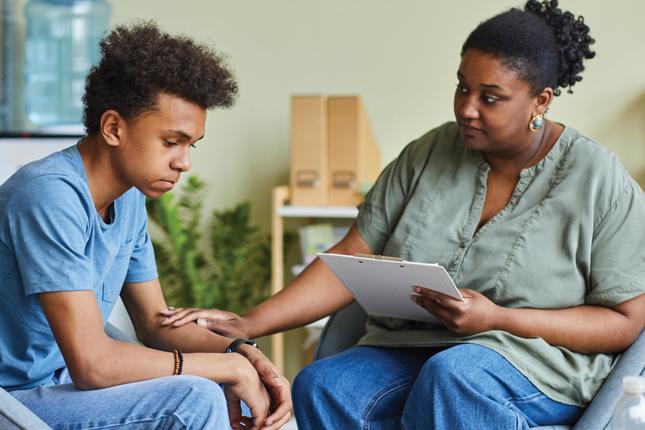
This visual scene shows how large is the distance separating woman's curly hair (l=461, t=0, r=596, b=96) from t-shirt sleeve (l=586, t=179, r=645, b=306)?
30cm

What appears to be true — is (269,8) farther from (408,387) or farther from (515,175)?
(408,387)

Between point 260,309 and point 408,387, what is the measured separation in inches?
14.6

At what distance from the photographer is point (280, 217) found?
329 cm

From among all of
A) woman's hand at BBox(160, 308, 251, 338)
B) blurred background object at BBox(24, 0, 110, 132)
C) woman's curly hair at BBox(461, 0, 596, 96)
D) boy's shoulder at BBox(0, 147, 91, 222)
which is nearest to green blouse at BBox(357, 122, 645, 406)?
woman's curly hair at BBox(461, 0, 596, 96)

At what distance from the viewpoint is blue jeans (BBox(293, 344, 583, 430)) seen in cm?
168

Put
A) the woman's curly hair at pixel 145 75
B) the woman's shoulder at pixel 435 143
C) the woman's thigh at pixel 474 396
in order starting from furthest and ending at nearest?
the woman's shoulder at pixel 435 143 < the woman's thigh at pixel 474 396 < the woman's curly hair at pixel 145 75

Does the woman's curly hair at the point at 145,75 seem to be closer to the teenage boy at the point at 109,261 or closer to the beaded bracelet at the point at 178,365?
the teenage boy at the point at 109,261

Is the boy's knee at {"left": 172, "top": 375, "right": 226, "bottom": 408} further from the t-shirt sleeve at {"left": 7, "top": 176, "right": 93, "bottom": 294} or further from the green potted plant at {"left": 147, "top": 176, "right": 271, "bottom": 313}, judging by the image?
the green potted plant at {"left": 147, "top": 176, "right": 271, "bottom": 313}

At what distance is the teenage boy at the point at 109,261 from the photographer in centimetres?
143

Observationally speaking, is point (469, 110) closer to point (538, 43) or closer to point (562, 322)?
point (538, 43)

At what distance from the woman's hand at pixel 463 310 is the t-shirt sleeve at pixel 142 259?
20.5 inches

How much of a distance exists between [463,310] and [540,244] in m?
0.23

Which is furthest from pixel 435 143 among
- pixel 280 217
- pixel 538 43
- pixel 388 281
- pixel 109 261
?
pixel 280 217

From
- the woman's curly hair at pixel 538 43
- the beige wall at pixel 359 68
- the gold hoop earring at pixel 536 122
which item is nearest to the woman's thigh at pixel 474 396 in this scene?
the gold hoop earring at pixel 536 122
